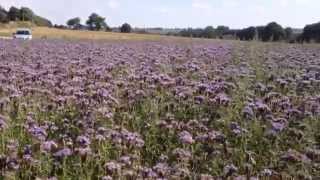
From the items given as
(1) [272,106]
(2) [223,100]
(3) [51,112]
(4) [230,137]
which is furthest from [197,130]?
(3) [51,112]

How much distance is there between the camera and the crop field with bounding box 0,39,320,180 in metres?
5.46

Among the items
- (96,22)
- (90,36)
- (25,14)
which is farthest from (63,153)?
(25,14)

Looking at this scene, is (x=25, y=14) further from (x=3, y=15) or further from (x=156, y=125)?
(x=156, y=125)

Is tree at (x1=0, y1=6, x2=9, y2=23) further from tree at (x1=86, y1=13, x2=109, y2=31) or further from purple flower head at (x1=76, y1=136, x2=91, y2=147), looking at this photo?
purple flower head at (x1=76, y1=136, x2=91, y2=147)

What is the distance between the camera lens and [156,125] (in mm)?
6738

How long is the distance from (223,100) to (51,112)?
2.09m

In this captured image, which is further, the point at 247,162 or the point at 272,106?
the point at 272,106

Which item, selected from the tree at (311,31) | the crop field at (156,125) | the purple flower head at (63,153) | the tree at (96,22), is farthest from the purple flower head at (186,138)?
the tree at (96,22)

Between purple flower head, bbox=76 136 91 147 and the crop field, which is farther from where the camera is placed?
purple flower head, bbox=76 136 91 147

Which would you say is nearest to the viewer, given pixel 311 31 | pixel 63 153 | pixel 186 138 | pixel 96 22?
pixel 63 153

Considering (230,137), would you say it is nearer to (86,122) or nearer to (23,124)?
(86,122)

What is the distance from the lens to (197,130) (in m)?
6.57

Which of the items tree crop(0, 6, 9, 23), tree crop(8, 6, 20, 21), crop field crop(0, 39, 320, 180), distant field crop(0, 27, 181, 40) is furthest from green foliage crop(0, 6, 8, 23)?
crop field crop(0, 39, 320, 180)

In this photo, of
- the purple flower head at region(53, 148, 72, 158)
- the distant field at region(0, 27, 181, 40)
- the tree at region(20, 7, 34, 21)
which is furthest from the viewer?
the tree at region(20, 7, 34, 21)
